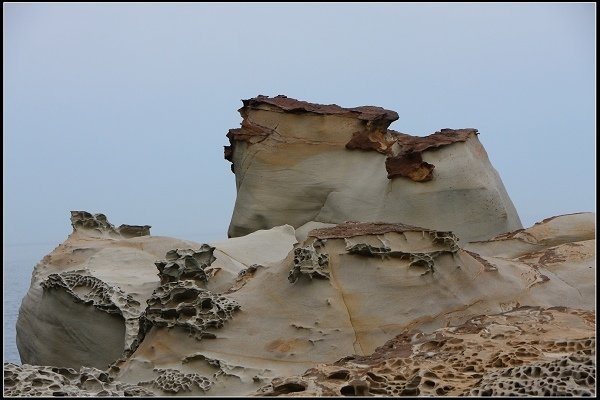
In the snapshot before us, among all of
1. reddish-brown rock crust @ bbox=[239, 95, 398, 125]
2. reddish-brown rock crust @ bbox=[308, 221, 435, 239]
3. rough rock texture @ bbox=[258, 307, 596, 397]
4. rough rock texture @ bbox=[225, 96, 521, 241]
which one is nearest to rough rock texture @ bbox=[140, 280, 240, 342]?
reddish-brown rock crust @ bbox=[308, 221, 435, 239]

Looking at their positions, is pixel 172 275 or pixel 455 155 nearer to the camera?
pixel 172 275

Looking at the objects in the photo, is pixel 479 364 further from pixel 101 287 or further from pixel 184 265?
pixel 101 287

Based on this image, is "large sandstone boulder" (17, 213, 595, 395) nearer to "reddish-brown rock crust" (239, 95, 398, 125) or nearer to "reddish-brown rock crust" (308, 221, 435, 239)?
"reddish-brown rock crust" (308, 221, 435, 239)

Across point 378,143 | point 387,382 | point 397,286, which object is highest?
point 378,143

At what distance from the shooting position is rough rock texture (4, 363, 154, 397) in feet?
10.9

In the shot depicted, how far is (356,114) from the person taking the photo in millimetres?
8016

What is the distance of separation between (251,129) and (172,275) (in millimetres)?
3337

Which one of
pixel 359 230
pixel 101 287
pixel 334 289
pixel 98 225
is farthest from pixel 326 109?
pixel 334 289

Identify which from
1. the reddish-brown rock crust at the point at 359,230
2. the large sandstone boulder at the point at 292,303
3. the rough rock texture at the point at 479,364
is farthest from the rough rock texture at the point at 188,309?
the rough rock texture at the point at 479,364

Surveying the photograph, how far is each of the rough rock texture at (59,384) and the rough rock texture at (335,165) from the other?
13.2ft

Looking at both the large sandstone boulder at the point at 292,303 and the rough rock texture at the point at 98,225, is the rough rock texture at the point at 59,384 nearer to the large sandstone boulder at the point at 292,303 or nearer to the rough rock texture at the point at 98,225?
the large sandstone boulder at the point at 292,303

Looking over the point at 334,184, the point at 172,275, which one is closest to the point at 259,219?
the point at 334,184

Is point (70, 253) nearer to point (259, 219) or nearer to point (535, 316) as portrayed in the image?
point (259, 219)

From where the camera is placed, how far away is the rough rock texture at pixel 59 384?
3316 mm
